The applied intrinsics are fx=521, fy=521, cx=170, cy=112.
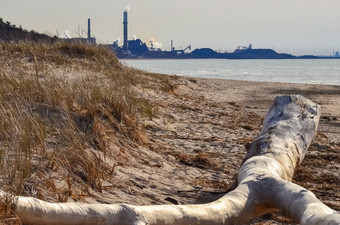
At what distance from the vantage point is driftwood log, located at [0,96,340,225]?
2.67 meters

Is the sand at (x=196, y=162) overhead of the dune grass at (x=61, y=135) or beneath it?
beneath

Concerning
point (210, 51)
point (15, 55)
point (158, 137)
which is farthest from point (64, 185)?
point (210, 51)

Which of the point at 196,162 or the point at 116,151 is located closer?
the point at 116,151

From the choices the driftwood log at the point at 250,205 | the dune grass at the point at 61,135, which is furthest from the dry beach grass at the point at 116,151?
the driftwood log at the point at 250,205

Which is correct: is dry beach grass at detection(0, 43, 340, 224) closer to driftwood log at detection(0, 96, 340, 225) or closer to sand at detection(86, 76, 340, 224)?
sand at detection(86, 76, 340, 224)

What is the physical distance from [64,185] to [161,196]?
2.97ft

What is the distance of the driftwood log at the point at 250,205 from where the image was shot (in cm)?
267

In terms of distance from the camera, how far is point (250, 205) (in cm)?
349

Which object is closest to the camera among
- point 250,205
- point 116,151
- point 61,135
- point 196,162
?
point 250,205

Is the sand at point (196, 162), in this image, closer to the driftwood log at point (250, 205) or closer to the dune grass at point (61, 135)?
the dune grass at point (61, 135)

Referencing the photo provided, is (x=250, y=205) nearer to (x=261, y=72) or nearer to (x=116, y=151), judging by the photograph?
(x=116, y=151)

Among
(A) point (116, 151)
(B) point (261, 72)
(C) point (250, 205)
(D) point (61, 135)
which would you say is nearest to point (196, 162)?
(A) point (116, 151)

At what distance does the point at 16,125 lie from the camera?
150 inches

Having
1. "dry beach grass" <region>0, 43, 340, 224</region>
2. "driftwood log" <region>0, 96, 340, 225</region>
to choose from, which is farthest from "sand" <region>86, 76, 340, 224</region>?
"driftwood log" <region>0, 96, 340, 225</region>
